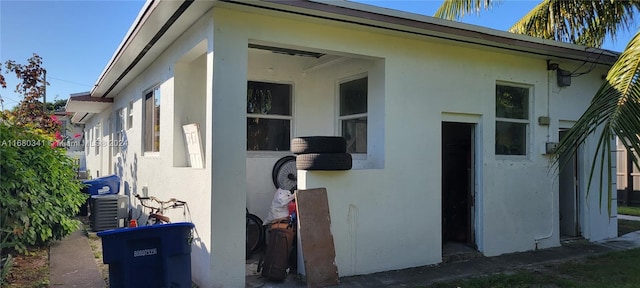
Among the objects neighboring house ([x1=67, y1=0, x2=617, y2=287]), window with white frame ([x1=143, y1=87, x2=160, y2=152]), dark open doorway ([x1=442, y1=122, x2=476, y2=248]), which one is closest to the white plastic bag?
neighboring house ([x1=67, y1=0, x2=617, y2=287])

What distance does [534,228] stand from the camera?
793 cm

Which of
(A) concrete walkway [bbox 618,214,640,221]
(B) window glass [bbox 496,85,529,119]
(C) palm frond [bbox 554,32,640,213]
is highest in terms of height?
(B) window glass [bbox 496,85,529,119]

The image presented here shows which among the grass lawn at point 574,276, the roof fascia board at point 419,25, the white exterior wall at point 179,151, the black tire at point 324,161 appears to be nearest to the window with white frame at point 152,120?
the white exterior wall at point 179,151

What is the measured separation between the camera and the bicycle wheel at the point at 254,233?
22.4 feet

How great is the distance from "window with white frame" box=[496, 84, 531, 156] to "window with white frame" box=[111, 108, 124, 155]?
942 centimetres

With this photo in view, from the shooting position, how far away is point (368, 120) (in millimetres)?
6691

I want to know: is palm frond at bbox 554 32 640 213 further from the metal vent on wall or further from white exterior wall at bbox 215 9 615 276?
the metal vent on wall

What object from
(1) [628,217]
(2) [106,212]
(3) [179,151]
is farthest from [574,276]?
(2) [106,212]

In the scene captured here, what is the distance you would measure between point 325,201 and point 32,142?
15.2 ft

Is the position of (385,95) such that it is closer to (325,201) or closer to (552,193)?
(325,201)

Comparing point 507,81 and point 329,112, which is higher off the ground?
point 507,81

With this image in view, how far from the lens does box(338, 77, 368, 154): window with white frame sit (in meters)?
7.16

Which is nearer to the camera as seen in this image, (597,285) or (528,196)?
(597,285)

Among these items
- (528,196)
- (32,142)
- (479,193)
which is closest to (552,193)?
(528,196)
